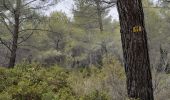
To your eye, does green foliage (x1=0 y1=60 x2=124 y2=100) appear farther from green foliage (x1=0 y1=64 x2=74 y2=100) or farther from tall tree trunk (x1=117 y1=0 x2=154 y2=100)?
tall tree trunk (x1=117 y1=0 x2=154 y2=100)

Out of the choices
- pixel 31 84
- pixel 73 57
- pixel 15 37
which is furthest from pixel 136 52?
pixel 73 57

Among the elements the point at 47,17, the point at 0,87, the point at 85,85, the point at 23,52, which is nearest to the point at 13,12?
the point at 47,17

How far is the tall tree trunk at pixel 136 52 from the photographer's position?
253 inches

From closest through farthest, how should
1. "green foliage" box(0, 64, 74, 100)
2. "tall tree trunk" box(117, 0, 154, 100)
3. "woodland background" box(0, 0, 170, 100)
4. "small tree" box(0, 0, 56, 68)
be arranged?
"tall tree trunk" box(117, 0, 154, 100)
"green foliage" box(0, 64, 74, 100)
"woodland background" box(0, 0, 170, 100)
"small tree" box(0, 0, 56, 68)

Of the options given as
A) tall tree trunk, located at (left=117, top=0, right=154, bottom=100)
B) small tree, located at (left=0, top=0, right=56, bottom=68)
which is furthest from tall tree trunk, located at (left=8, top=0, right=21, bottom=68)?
tall tree trunk, located at (left=117, top=0, right=154, bottom=100)

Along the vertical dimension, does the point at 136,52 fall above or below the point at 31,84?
above

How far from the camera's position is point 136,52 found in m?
6.44

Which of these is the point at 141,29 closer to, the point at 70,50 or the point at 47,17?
the point at 47,17

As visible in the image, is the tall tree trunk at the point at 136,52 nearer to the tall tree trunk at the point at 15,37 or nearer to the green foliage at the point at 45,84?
the green foliage at the point at 45,84

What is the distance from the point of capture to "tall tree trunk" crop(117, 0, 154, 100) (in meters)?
6.41

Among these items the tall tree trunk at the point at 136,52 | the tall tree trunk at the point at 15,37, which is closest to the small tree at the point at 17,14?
the tall tree trunk at the point at 15,37

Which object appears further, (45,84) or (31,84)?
(31,84)

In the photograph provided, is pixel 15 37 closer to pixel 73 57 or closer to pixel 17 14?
pixel 17 14

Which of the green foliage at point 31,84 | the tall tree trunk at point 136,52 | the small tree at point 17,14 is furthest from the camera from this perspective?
the small tree at point 17,14
